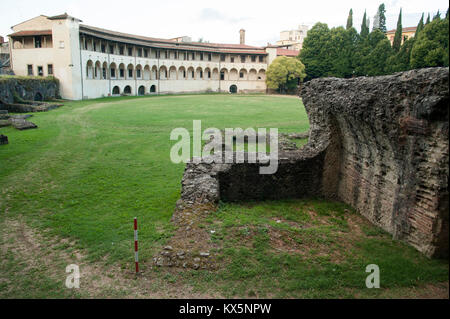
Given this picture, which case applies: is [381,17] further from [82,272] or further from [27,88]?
[82,272]

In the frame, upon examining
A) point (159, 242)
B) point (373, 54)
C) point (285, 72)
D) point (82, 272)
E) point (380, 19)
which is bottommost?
point (82, 272)

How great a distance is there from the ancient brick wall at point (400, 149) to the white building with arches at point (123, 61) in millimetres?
38604

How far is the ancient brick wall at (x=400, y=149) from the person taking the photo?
6348 mm

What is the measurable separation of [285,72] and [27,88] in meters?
37.6

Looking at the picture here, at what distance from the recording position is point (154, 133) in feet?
69.6

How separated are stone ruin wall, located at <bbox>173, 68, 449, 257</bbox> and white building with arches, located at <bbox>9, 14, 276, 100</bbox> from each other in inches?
1444

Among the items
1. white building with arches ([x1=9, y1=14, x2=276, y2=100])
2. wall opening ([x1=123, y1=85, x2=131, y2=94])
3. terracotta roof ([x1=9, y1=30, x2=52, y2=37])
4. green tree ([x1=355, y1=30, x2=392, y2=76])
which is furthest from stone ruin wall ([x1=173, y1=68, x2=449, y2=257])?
wall opening ([x1=123, y1=85, x2=131, y2=94])

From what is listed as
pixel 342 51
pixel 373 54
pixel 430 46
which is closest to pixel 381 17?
pixel 342 51

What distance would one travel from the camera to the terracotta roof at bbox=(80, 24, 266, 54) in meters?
45.6

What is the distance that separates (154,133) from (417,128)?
651 inches

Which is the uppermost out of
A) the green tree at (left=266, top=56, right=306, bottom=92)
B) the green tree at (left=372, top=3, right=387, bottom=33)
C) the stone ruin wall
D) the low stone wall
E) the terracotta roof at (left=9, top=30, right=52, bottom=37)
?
the green tree at (left=372, top=3, right=387, bottom=33)

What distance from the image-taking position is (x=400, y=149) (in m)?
7.37

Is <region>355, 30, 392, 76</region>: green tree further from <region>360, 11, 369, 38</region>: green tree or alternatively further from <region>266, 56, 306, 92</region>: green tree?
<region>266, 56, 306, 92</region>: green tree
